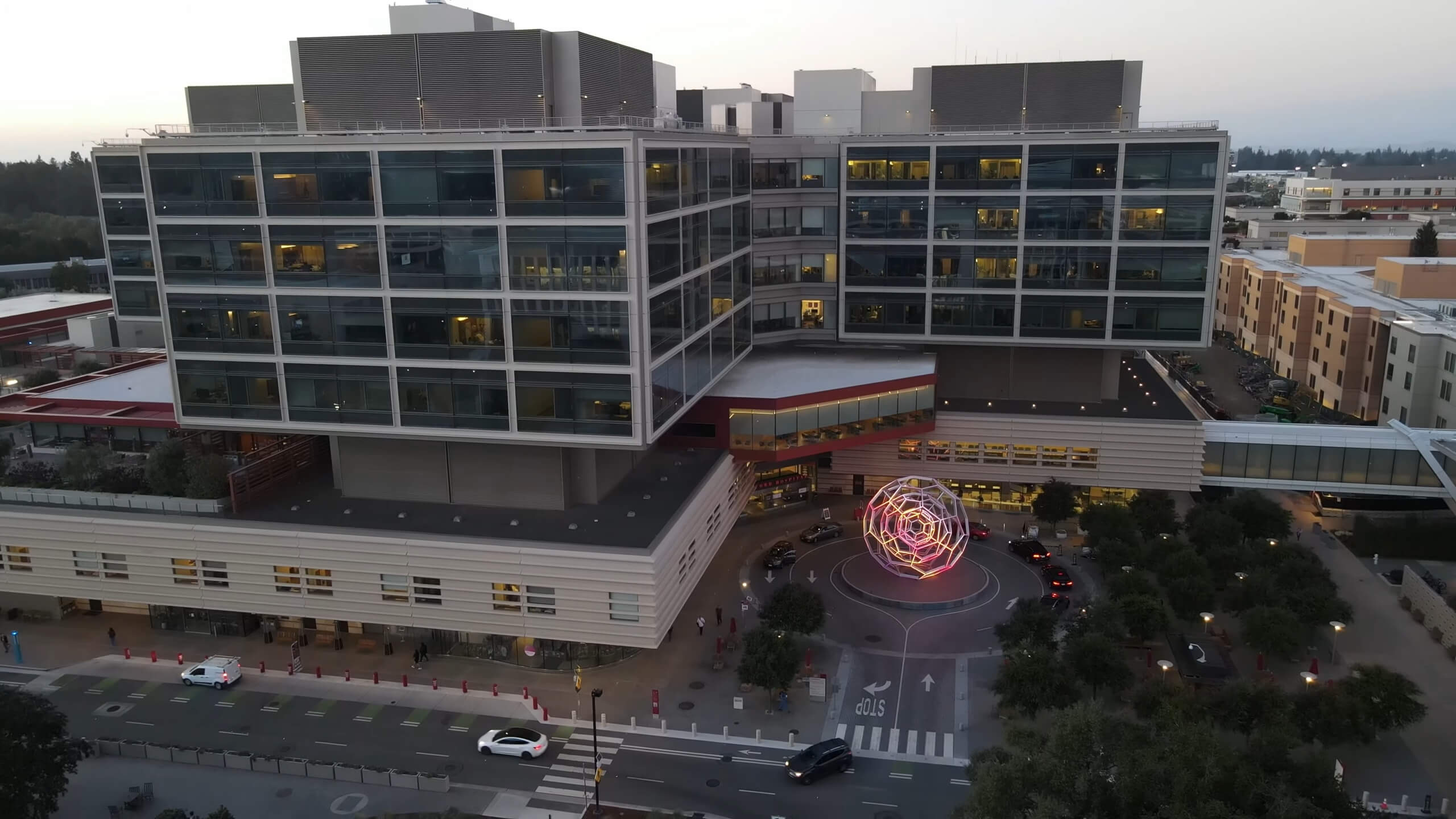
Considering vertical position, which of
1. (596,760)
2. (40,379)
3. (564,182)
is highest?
(564,182)

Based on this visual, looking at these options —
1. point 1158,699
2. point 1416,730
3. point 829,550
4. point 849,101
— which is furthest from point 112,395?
point 1416,730

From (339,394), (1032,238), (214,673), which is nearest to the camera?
(214,673)

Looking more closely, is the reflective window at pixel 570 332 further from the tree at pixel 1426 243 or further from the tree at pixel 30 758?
the tree at pixel 1426 243

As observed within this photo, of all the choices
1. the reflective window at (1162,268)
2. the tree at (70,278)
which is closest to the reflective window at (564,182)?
the reflective window at (1162,268)

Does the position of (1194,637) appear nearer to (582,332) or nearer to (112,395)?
(582,332)

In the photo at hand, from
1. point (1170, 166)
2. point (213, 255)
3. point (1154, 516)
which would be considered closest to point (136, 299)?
point (213, 255)

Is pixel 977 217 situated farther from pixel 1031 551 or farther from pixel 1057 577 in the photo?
pixel 1057 577

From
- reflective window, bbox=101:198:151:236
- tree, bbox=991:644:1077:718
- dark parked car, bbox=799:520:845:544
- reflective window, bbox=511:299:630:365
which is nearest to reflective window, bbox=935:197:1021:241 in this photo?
dark parked car, bbox=799:520:845:544
